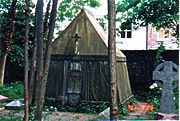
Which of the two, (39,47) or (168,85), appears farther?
(39,47)

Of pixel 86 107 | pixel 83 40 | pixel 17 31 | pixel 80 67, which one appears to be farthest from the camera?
pixel 17 31

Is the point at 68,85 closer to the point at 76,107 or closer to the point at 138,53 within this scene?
the point at 76,107

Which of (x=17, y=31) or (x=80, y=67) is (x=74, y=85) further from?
(x=17, y=31)

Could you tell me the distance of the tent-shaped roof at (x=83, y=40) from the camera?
11734mm

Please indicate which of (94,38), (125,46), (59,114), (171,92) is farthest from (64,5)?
(171,92)

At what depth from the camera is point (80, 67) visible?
11.8 meters

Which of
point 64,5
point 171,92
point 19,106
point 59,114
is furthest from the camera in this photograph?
point 64,5

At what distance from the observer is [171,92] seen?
29.7 ft

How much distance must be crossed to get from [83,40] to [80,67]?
3.37 feet

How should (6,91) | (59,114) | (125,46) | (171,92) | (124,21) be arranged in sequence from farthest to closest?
(125,46) → (124,21) → (6,91) → (59,114) → (171,92)

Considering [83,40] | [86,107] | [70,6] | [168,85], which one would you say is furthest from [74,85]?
[70,6]

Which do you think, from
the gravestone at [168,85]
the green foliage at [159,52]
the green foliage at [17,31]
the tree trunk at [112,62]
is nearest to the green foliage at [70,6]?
the green foliage at [17,31]

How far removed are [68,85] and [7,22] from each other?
682 cm

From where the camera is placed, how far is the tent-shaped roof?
11.7 meters
